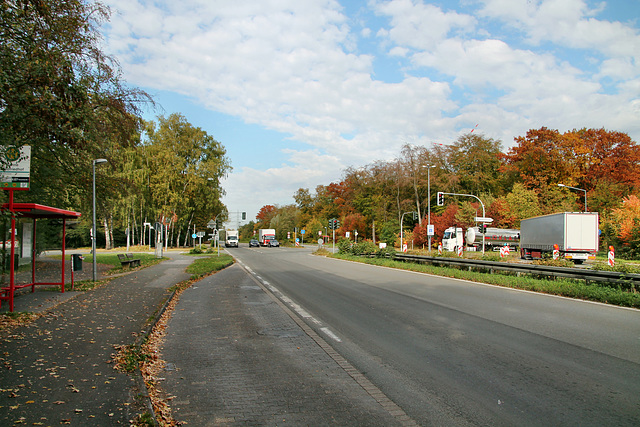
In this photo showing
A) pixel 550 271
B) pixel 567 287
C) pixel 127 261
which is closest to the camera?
pixel 567 287

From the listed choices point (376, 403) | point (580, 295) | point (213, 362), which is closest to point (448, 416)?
point (376, 403)

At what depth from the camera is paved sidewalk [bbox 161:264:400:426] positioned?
4.04m

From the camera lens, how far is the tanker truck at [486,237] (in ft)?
159

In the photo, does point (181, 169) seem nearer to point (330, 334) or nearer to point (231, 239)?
point (231, 239)

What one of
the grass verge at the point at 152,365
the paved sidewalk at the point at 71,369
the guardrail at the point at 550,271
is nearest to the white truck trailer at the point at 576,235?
the guardrail at the point at 550,271

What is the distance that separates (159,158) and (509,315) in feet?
178

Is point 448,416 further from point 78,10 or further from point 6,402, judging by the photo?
point 78,10

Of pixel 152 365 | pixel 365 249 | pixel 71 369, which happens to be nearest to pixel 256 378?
pixel 152 365

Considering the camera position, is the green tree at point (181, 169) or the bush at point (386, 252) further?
the green tree at point (181, 169)

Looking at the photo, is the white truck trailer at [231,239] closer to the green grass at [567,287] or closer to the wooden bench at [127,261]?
the wooden bench at [127,261]

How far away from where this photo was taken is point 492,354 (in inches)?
240

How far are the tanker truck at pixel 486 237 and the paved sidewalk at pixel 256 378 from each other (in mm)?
43119

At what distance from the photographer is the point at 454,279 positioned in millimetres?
17250

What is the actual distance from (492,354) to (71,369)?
565 centimetres
